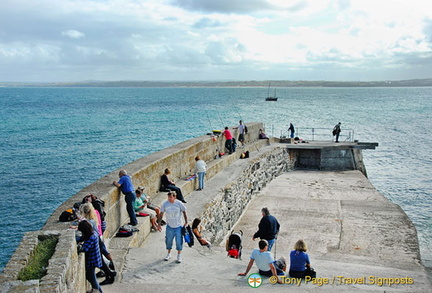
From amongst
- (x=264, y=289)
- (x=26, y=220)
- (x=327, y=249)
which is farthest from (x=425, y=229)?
(x=26, y=220)

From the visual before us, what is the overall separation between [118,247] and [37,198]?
13.8m

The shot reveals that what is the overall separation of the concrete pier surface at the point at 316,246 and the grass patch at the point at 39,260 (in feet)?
3.94

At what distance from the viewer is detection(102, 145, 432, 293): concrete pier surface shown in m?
6.70

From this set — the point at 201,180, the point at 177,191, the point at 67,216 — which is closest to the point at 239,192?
the point at 201,180

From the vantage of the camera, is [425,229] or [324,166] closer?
[425,229]

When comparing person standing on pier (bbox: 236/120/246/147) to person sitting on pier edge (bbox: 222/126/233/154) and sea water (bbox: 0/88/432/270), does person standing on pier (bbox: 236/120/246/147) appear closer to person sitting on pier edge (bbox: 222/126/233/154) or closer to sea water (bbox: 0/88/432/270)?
person sitting on pier edge (bbox: 222/126/233/154)

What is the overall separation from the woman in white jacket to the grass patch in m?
7.05

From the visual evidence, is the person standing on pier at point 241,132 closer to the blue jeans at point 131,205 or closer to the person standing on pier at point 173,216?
the blue jeans at point 131,205

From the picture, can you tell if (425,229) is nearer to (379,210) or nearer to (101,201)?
(379,210)

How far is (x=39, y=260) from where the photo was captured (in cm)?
493

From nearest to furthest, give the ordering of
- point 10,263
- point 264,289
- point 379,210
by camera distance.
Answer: point 10,263 < point 264,289 < point 379,210

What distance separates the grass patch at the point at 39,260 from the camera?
455cm

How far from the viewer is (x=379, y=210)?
15250mm

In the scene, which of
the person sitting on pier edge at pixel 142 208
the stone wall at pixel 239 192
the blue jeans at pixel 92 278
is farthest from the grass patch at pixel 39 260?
the stone wall at pixel 239 192
